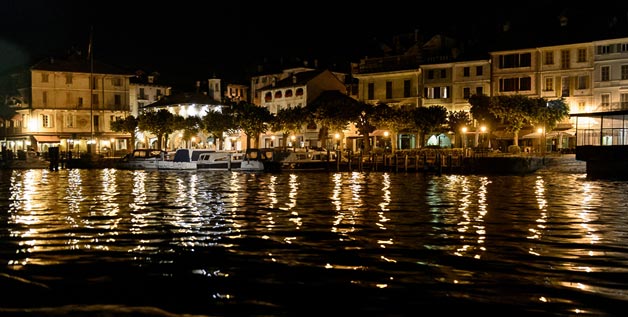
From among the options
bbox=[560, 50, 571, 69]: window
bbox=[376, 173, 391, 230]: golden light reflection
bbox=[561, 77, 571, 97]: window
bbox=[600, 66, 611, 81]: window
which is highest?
bbox=[560, 50, 571, 69]: window

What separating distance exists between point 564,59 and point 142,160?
142ft

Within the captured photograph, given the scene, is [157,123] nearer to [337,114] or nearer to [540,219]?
[337,114]

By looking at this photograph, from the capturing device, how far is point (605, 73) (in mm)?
66125

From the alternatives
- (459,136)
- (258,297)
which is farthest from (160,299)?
(459,136)

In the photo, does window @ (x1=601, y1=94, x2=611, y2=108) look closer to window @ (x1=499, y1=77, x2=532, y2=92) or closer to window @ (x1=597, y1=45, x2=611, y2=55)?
window @ (x1=597, y1=45, x2=611, y2=55)

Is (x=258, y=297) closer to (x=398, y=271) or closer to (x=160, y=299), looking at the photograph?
(x=160, y=299)

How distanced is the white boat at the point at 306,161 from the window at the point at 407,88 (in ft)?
73.6

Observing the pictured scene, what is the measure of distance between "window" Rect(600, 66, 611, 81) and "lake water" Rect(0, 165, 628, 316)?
45.0 m

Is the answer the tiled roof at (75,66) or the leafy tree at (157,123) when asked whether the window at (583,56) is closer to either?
the leafy tree at (157,123)

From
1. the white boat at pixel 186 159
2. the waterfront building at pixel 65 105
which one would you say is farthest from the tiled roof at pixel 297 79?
the white boat at pixel 186 159

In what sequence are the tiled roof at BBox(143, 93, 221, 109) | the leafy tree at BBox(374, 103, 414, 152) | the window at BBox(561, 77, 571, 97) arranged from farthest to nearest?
the tiled roof at BBox(143, 93, 221, 109)
the leafy tree at BBox(374, 103, 414, 152)
the window at BBox(561, 77, 571, 97)

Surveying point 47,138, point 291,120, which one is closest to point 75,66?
point 47,138

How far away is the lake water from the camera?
9.57 metres

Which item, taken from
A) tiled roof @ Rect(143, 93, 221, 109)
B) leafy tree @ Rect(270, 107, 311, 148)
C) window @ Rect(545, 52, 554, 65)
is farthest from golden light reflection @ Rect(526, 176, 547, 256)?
tiled roof @ Rect(143, 93, 221, 109)
